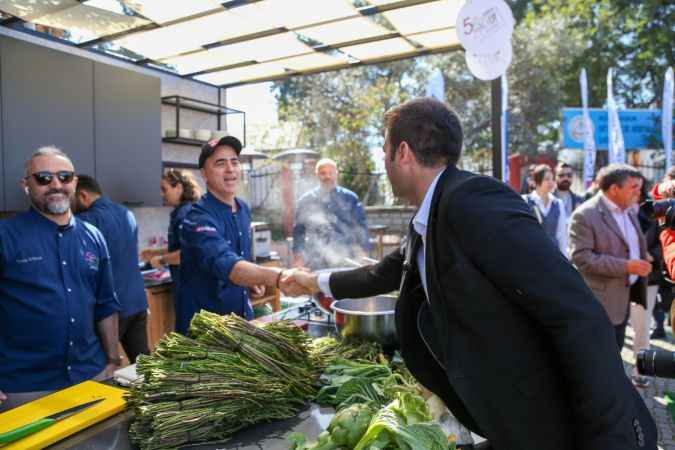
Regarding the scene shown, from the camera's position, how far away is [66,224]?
2.74 metres

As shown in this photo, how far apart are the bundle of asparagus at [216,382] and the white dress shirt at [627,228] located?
3.54m

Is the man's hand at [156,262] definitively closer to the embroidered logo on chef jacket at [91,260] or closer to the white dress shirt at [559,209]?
the embroidered logo on chef jacket at [91,260]

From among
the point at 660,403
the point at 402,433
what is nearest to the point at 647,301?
the point at 660,403

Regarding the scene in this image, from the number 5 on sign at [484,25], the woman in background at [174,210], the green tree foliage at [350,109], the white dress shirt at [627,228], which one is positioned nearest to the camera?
the number 5 on sign at [484,25]

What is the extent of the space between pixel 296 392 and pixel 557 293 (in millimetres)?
943

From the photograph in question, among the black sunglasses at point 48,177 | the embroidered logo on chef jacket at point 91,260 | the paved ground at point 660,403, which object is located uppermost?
the black sunglasses at point 48,177

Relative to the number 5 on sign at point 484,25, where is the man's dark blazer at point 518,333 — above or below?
below

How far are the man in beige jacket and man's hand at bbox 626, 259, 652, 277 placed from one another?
4 centimetres

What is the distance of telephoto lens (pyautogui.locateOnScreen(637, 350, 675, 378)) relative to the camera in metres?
1.35

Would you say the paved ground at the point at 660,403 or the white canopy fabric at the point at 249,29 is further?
the white canopy fabric at the point at 249,29

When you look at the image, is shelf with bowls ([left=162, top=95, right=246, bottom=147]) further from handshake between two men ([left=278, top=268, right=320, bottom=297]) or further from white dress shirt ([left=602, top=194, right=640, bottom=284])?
white dress shirt ([left=602, top=194, right=640, bottom=284])

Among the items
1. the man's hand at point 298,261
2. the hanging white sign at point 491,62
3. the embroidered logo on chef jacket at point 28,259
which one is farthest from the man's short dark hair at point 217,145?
the man's hand at point 298,261

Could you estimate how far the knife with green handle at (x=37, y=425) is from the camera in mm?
1417

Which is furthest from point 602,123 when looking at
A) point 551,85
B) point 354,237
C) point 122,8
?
point 122,8
